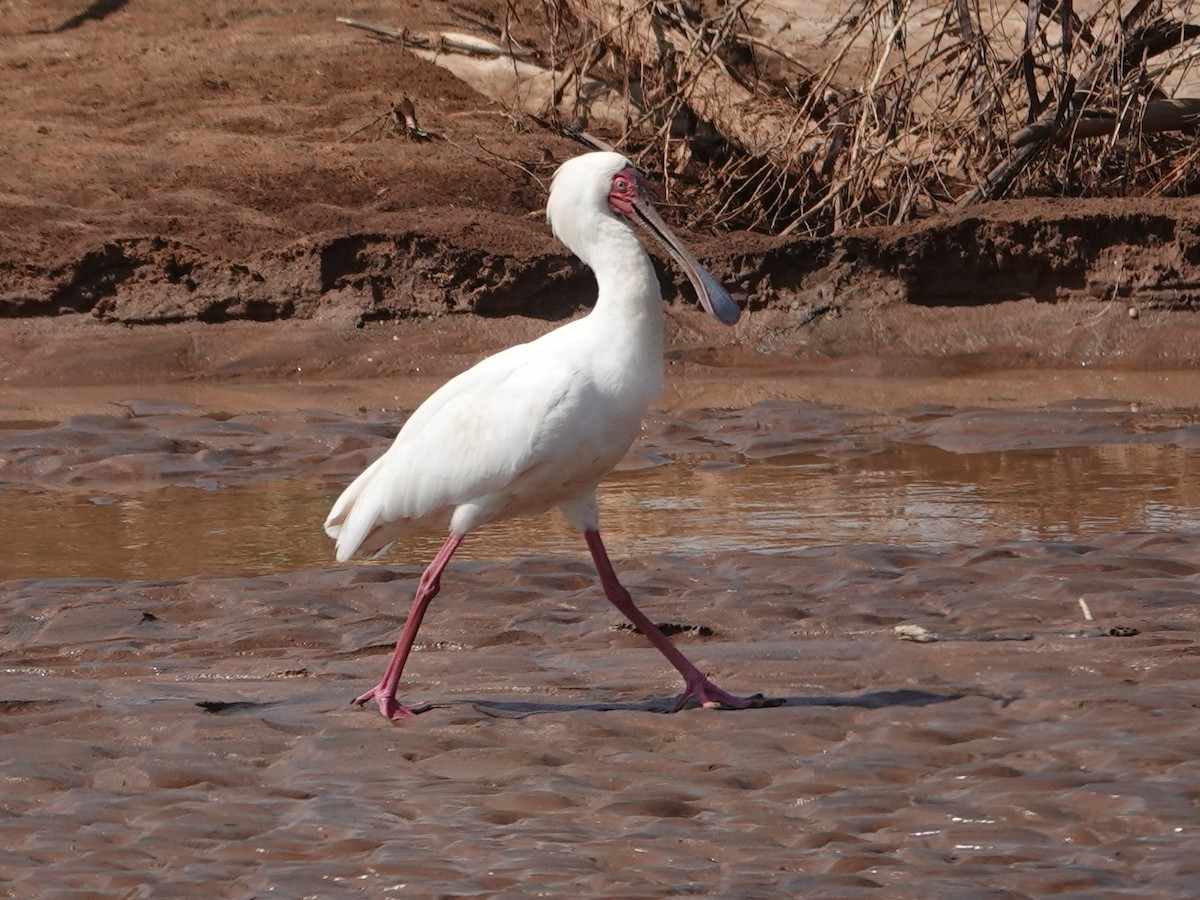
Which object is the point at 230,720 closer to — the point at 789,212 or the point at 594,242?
the point at 594,242

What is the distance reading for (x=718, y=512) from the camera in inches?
336

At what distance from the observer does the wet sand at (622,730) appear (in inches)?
160

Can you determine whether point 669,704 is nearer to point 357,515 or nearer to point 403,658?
point 403,658

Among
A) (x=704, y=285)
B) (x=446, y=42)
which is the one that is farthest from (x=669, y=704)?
(x=446, y=42)

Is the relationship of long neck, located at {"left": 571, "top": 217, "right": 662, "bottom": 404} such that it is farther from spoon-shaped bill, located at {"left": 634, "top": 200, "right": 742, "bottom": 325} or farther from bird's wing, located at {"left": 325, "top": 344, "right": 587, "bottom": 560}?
spoon-shaped bill, located at {"left": 634, "top": 200, "right": 742, "bottom": 325}

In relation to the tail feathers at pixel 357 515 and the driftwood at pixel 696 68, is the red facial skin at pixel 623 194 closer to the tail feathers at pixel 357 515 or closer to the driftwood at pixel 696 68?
the tail feathers at pixel 357 515

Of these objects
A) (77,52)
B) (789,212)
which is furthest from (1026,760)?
(77,52)

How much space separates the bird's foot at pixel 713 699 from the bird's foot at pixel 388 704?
2.45 feet

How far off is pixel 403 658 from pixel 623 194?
1527 mm

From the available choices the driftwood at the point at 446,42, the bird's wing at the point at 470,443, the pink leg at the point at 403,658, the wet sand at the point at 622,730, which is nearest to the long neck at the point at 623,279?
the bird's wing at the point at 470,443

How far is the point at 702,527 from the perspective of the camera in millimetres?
8219

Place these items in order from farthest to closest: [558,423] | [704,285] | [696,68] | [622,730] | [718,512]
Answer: [696,68], [718,512], [704,285], [558,423], [622,730]

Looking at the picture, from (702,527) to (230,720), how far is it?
3.43 meters

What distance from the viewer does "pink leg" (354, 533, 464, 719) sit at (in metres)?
5.30
